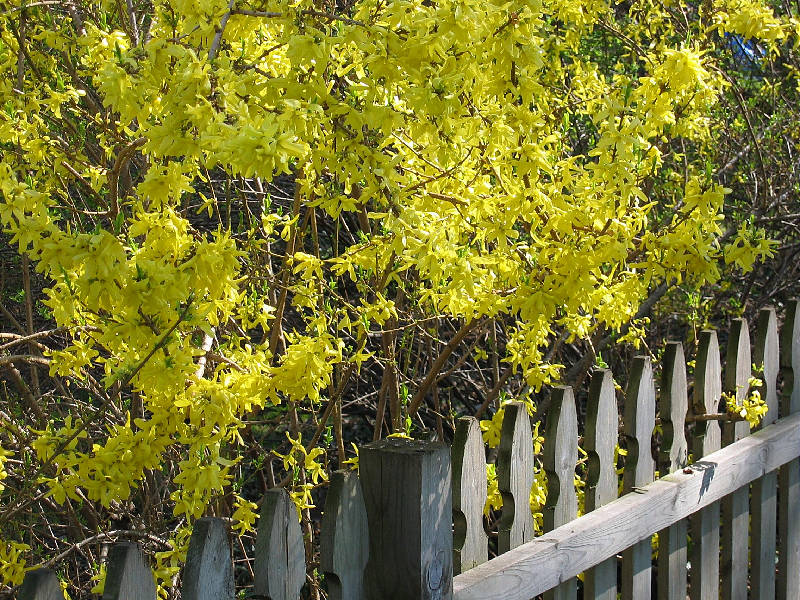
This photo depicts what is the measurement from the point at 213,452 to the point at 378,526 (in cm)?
83

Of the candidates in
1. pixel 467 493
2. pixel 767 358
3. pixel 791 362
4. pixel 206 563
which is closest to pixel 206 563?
pixel 206 563

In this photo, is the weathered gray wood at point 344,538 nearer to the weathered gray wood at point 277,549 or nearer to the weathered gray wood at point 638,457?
the weathered gray wood at point 277,549

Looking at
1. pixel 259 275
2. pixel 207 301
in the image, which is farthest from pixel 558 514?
pixel 259 275

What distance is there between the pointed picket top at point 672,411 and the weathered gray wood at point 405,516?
97 cm

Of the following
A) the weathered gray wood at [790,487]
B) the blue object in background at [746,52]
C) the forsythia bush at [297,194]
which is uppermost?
the blue object in background at [746,52]

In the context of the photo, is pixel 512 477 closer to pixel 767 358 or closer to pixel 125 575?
pixel 125 575

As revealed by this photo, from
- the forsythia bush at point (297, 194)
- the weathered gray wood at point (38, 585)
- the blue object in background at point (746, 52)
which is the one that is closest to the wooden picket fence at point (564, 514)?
the weathered gray wood at point (38, 585)

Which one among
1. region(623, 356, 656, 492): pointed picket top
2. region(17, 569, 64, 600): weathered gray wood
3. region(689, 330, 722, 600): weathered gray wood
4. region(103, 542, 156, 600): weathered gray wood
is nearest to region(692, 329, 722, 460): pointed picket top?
region(689, 330, 722, 600): weathered gray wood

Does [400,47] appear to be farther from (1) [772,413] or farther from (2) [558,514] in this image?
(1) [772,413]

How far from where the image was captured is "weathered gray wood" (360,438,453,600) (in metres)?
1.50

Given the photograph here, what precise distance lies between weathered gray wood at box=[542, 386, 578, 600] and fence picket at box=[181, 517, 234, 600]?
82 cm

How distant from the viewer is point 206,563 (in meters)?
1.27

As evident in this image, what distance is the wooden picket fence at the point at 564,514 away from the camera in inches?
54.7

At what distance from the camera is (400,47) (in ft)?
6.34
